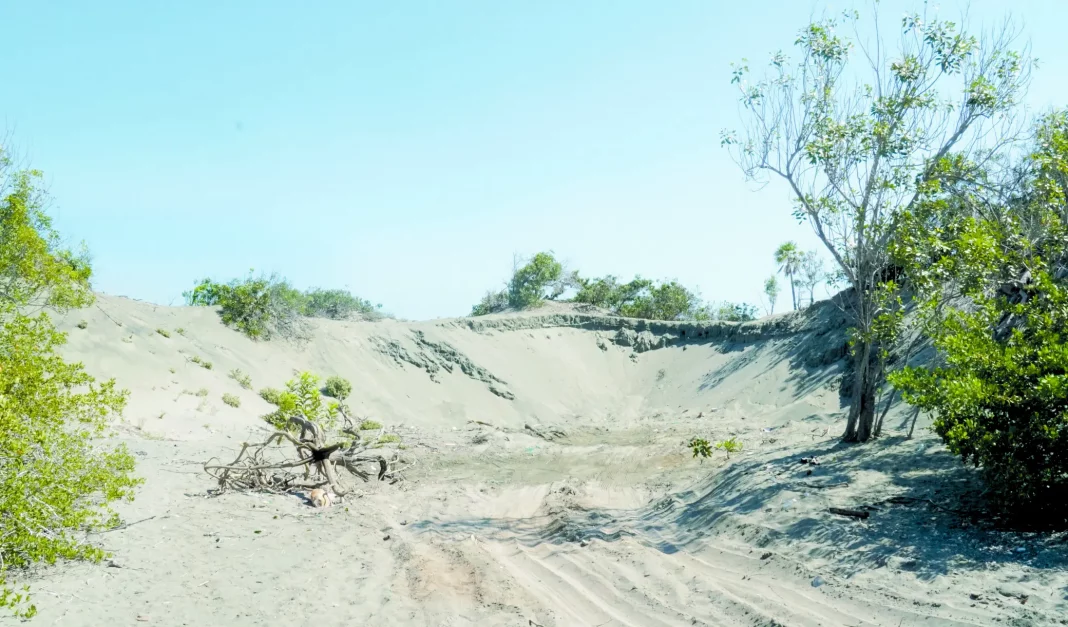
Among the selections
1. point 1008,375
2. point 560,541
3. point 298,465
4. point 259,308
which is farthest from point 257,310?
point 1008,375

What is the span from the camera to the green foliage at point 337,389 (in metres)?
22.1

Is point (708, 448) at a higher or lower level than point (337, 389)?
lower

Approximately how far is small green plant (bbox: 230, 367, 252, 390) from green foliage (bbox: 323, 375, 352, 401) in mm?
2296

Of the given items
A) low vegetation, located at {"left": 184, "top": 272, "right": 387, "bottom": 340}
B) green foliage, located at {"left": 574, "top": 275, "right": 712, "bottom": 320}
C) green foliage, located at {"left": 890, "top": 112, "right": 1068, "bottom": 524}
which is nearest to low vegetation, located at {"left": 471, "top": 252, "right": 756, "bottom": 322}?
green foliage, located at {"left": 574, "top": 275, "right": 712, "bottom": 320}

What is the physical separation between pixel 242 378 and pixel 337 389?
9.05 ft

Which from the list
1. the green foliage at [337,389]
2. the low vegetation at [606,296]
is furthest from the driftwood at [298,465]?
the low vegetation at [606,296]

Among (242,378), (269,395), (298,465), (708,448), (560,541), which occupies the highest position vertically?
(242,378)

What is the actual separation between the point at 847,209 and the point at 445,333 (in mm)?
20718

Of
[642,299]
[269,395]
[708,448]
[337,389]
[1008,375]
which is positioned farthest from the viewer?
[642,299]

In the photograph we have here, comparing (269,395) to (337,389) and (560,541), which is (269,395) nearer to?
(337,389)

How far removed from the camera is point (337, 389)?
872 inches

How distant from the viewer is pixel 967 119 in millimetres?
9969

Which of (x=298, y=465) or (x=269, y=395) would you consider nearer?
(x=298, y=465)

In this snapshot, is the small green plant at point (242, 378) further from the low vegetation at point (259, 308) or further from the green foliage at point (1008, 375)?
the green foliage at point (1008, 375)
